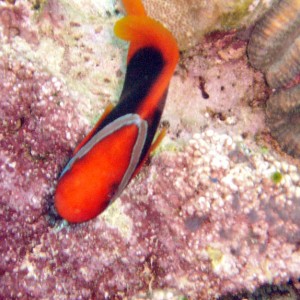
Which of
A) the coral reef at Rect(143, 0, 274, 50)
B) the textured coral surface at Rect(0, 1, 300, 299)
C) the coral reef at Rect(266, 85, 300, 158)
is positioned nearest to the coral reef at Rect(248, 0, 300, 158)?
the coral reef at Rect(266, 85, 300, 158)

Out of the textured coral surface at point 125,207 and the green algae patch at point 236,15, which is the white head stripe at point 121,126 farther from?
the green algae patch at point 236,15

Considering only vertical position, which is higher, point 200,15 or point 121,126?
point 200,15

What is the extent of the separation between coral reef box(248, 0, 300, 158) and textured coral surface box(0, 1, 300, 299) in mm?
301

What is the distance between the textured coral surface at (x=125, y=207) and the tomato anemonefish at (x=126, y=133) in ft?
0.95

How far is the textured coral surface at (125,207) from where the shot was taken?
2.07m

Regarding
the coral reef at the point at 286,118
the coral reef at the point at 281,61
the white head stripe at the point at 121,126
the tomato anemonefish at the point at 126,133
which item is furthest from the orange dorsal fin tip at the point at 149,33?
the coral reef at the point at 286,118

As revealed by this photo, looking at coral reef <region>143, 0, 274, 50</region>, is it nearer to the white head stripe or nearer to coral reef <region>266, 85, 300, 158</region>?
coral reef <region>266, 85, 300, 158</region>

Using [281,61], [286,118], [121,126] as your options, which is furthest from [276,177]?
[121,126]

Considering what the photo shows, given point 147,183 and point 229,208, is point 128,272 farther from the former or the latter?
point 229,208

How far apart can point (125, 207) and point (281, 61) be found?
1659mm

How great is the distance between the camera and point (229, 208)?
222cm

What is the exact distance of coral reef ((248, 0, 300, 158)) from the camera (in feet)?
8.01

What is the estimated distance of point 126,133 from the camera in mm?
1875

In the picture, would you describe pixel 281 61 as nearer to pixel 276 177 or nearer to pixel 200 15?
pixel 200 15
